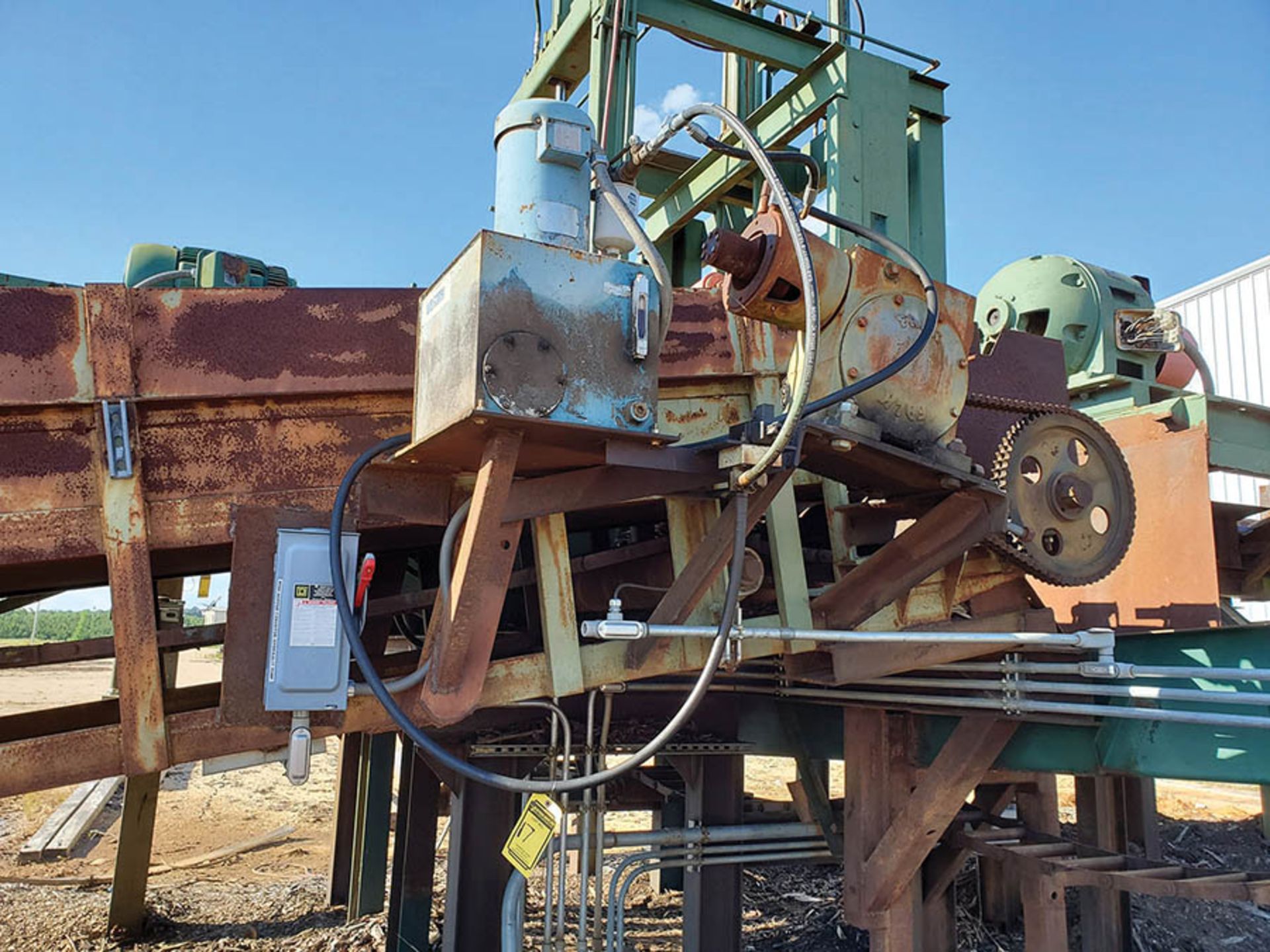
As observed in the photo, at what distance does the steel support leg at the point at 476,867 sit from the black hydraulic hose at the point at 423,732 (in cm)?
217

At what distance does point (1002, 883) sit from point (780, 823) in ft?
9.33

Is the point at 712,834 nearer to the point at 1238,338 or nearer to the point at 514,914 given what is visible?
the point at 514,914

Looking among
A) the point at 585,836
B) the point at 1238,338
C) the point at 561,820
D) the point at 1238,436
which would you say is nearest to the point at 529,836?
the point at 561,820

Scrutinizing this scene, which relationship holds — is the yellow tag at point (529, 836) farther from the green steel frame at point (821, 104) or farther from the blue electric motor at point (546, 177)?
the green steel frame at point (821, 104)

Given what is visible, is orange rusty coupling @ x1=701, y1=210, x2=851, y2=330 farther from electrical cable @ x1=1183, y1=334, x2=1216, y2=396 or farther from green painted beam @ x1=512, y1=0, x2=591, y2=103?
green painted beam @ x1=512, y1=0, x2=591, y2=103

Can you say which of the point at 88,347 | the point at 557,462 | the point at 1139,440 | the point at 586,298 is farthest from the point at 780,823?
the point at 88,347

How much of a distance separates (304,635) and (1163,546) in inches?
131

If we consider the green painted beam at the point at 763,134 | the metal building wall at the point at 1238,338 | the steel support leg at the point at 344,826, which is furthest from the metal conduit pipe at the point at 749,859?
the metal building wall at the point at 1238,338

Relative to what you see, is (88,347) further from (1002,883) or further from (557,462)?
(1002,883)

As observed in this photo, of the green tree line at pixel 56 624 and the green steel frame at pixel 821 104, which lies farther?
the green tree line at pixel 56 624

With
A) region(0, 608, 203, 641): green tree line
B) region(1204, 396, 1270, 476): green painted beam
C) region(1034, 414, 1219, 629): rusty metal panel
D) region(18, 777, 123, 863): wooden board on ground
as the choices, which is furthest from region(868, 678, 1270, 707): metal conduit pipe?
region(0, 608, 203, 641): green tree line

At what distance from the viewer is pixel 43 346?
2418mm

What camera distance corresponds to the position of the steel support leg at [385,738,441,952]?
18.1ft

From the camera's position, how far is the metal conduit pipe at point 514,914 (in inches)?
144
